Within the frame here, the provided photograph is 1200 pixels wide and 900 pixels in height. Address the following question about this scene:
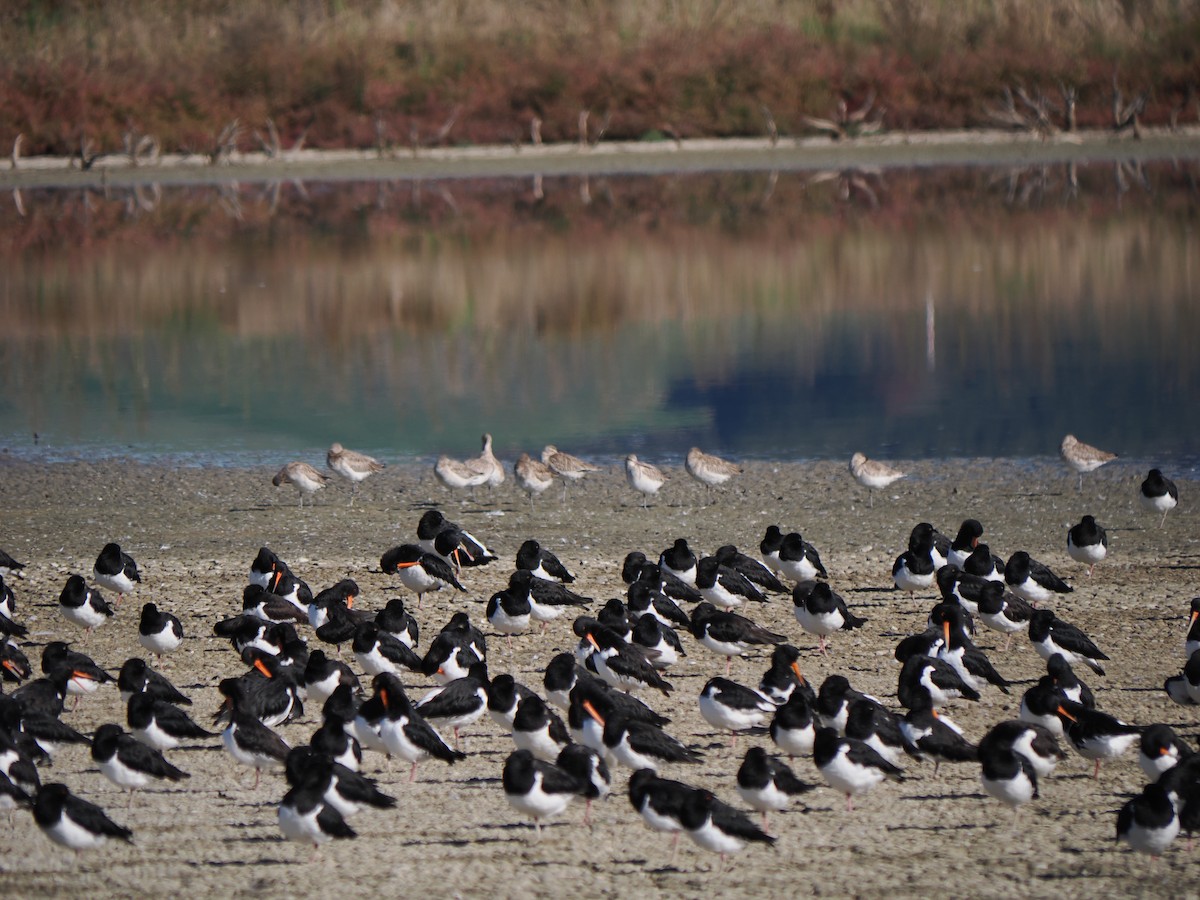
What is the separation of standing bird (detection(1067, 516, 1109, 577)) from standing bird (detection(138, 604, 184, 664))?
22.5 ft

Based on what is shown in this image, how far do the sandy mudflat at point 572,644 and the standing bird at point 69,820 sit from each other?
232 millimetres

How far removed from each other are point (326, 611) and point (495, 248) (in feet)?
97.4

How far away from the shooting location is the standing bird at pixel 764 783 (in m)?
8.66

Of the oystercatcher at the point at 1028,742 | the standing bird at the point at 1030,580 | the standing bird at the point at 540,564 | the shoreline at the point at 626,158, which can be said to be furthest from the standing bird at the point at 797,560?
the shoreline at the point at 626,158

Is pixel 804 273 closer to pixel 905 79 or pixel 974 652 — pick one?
pixel 974 652

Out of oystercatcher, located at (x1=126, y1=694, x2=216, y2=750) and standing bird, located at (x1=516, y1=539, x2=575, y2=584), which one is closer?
oystercatcher, located at (x1=126, y1=694, x2=216, y2=750)

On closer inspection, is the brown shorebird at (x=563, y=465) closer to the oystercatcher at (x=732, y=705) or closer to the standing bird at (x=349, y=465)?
the standing bird at (x=349, y=465)

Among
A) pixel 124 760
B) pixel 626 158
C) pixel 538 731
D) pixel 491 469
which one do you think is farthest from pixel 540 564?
pixel 626 158

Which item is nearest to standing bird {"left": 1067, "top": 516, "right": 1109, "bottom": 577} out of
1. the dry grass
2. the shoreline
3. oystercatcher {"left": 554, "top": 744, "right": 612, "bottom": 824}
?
oystercatcher {"left": 554, "top": 744, "right": 612, "bottom": 824}

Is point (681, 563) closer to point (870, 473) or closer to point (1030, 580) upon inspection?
point (1030, 580)

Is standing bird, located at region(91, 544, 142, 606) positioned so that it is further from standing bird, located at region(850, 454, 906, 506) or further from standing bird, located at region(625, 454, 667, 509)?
standing bird, located at region(850, 454, 906, 506)

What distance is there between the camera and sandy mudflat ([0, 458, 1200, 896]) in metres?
8.46

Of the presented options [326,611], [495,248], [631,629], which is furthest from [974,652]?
[495,248]

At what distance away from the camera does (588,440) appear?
21000 mm
